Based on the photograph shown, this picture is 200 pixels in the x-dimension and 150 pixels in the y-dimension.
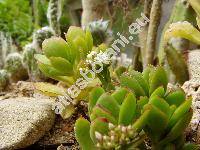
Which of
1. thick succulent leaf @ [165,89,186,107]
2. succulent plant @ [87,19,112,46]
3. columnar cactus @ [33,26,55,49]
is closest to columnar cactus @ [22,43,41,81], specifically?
columnar cactus @ [33,26,55,49]

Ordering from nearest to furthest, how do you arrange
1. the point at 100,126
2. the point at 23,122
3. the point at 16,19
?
the point at 100,126
the point at 23,122
the point at 16,19

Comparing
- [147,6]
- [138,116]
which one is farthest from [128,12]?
[138,116]

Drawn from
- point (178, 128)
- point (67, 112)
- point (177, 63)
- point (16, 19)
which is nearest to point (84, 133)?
point (178, 128)

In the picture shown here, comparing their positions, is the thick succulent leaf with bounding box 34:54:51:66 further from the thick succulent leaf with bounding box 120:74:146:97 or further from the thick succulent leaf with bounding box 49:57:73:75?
the thick succulent leaf with bounding box 120:74:146:97

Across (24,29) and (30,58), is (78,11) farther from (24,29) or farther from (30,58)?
(30,58)

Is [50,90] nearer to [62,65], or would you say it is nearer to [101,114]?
[62,65]

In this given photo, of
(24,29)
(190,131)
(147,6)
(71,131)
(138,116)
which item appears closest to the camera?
(138,116)
